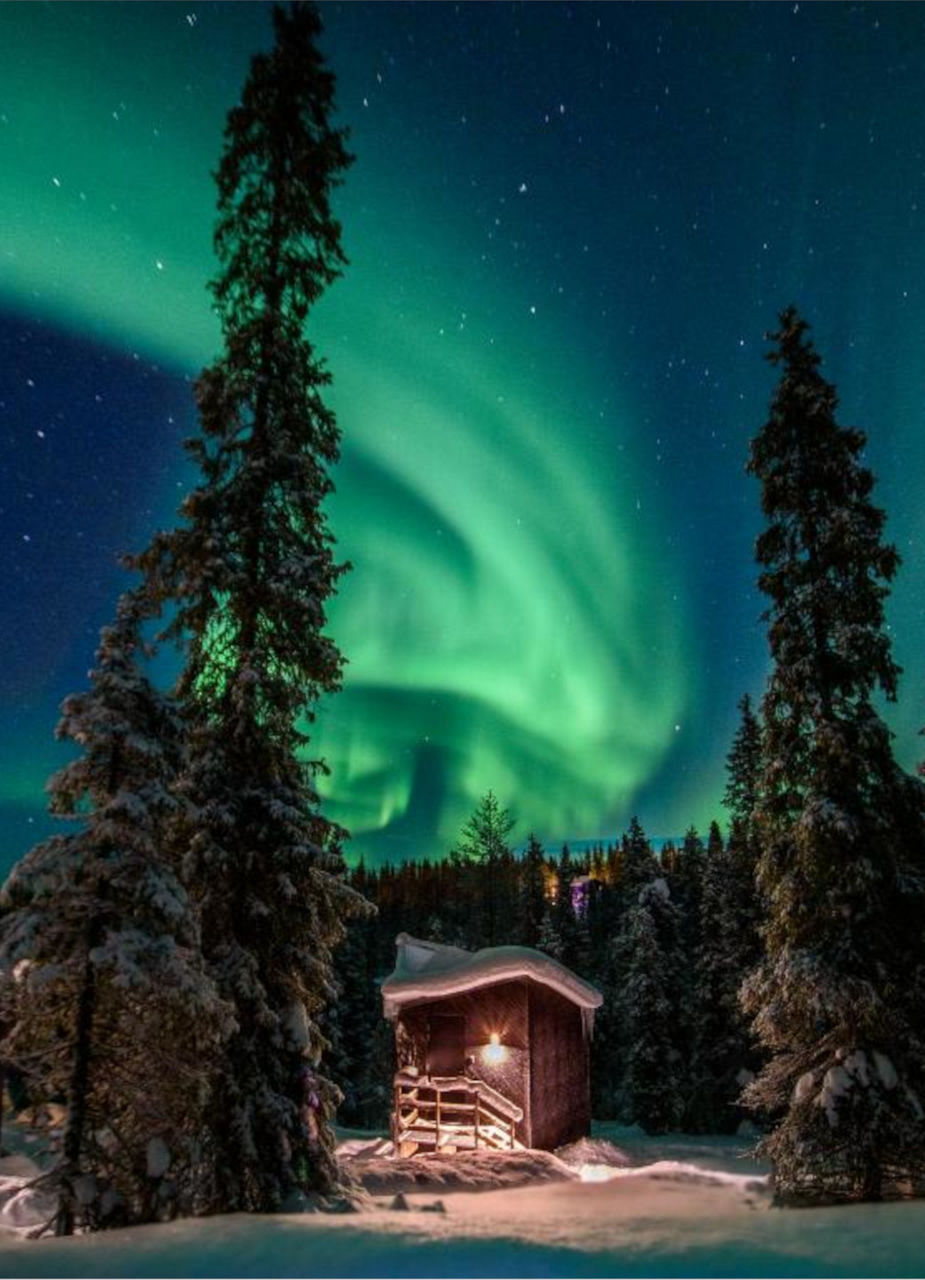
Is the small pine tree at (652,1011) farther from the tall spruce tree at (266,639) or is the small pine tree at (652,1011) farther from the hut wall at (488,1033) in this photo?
the tall spruce tree at (266,639)

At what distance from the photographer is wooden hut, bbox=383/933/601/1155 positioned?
23.9 metres

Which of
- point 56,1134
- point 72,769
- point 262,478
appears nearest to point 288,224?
point 262,478

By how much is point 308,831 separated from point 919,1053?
9.48m

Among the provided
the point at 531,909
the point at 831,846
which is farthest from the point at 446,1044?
the point at 531,909

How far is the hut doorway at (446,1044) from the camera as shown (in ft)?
85.2

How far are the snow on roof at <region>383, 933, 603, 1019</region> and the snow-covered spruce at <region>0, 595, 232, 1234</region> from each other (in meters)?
14.1

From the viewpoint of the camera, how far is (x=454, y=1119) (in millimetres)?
24688

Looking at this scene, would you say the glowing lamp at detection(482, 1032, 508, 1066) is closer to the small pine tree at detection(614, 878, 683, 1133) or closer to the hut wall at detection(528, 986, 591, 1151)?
the hut wall at detection(528, 986, 591, 1151)

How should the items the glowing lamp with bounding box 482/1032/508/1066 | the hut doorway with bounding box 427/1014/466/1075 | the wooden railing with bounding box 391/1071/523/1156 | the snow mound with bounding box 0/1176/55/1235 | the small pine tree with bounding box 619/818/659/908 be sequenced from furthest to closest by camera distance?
1. the small pine tree with bounding box 619/818/659/908
2. the hut doorway with bounding box 427/1014/466/1075
3. the glowing lamp with bounding box 482/1032/508/1066
4. the wooden railing with bounding box 391/1071/523/1156
5. the snow mound with bounding box 0/1176/55/1235

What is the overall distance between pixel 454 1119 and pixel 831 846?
16.5m

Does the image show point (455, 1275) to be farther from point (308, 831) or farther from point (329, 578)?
point (329, 578)

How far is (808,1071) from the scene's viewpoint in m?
13.2

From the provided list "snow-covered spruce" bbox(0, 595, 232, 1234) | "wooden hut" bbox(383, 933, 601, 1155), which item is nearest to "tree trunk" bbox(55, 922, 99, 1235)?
"snow-covered spruce" bbox(0, 595, 232, 1234)

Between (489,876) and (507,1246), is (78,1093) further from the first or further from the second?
(489,876)
